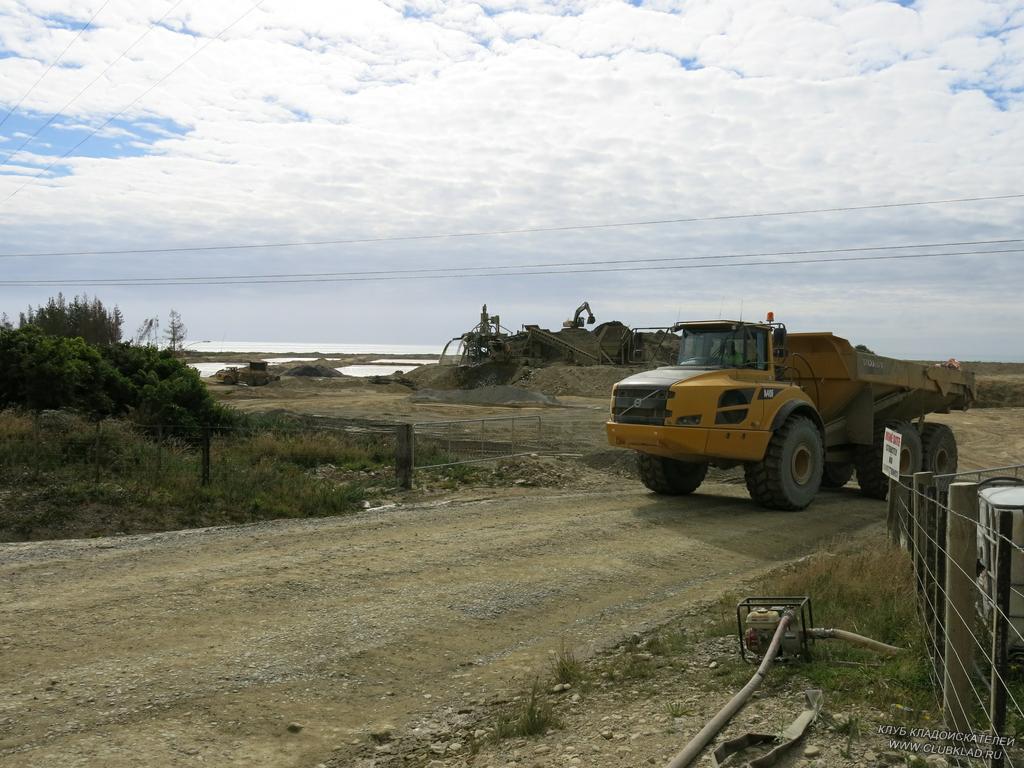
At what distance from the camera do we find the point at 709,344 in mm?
13648

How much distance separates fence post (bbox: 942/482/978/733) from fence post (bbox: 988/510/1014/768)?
2.08ft

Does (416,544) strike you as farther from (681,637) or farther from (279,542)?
(681,637)

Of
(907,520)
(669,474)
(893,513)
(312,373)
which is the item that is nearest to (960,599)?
(907,520)

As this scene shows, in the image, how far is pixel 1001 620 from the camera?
3.59 metres

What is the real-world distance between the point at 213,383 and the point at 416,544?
39.3 meters

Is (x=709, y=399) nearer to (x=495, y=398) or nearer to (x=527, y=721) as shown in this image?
(x=527, y=721)

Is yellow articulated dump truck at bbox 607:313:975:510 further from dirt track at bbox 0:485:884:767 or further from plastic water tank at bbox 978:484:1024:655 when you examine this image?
plastic water tank at bbox 978:484:1024:655

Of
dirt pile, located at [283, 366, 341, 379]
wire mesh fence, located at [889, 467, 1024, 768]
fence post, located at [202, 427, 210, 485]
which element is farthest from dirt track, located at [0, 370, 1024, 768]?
dirt pile, located at [283, 366, 341, 379]

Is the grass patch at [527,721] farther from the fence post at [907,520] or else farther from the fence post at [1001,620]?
the fence post at [907,520]

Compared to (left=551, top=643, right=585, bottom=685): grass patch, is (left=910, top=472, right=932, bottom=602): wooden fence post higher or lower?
higher

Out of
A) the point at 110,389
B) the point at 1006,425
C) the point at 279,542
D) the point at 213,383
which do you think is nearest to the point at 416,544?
the point at 279,542

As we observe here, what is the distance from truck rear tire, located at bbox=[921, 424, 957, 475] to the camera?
17.2 meters

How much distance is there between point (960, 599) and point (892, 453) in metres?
4.46

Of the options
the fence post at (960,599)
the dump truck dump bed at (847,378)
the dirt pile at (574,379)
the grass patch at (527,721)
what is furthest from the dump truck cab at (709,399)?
the dirt pile at (574,379)
